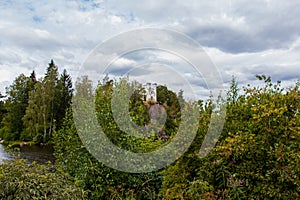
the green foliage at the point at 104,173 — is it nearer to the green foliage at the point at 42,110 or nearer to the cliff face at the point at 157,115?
the cliff face at the point at 157,115

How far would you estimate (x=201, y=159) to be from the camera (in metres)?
4.01

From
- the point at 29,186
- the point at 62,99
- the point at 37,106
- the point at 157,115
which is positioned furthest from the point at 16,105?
the point at 29,186

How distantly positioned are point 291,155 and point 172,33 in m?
2.53

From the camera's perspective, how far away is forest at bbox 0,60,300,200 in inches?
137

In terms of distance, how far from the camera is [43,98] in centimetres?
2689

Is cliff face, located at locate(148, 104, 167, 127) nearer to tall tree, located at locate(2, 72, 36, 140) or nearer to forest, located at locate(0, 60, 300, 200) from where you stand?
forest, located at locate(0, 60, 300, 200)

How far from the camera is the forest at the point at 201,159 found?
11.4 feet

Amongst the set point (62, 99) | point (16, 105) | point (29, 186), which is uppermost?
point (62, 99)

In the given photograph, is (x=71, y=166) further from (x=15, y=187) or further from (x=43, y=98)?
(x=43, y=98)

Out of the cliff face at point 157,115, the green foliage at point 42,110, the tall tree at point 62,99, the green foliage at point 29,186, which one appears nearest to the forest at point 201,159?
the green foliage at point 29,186

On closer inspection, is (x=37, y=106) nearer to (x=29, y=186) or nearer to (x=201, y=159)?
(x=29, y=186)

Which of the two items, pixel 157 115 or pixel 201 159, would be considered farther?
pixel 157 115

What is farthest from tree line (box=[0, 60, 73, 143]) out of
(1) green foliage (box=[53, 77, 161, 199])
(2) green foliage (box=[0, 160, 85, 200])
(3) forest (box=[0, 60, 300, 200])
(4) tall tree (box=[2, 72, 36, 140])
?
(2) green foliage (box=[0, 160, 85, 200])

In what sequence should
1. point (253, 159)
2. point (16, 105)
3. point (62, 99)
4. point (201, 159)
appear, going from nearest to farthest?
point (253, 159) < point (201, 159) < point (62, 99) < point (16, 105)
